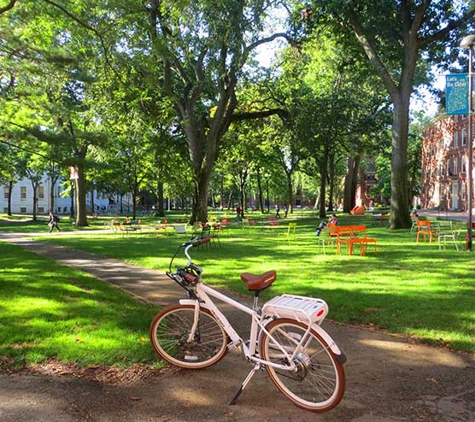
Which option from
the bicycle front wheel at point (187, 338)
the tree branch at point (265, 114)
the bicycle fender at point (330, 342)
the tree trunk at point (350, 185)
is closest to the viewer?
the bicycle fender at point (330, 342)

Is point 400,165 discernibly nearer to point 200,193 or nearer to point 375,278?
point 200,193

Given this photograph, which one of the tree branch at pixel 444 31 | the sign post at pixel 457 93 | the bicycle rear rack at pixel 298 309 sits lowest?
the bicycle rear rack at pixel 298 309

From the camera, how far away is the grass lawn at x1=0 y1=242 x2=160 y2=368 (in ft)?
15.0

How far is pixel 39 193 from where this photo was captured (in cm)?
7738

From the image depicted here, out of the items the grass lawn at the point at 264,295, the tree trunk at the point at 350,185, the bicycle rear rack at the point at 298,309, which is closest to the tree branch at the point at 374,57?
the grass lawn at the point at 264,295

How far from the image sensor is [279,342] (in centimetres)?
362

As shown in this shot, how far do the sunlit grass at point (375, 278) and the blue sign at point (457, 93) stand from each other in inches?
158

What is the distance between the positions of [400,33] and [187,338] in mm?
21114

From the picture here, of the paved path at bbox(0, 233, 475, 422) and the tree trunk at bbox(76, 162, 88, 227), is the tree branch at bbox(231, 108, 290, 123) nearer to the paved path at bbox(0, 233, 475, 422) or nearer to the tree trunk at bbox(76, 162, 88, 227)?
the tree trunk at bbox(76, 162, 88, 227)

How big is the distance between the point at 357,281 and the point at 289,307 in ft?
17.5

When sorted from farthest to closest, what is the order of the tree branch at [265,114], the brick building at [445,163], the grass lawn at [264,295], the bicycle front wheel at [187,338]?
the brick building at [445,163] → the tree branch at [265,114] → the grass lawn at [264,295] → the bicycle front wheel at [187,338]

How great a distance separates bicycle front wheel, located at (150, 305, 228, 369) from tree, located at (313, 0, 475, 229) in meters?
18.1

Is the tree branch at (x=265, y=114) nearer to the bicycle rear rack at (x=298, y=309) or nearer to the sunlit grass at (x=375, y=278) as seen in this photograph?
the sunlit grass at (x=375, y=278)

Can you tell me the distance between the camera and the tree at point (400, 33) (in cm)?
1980
